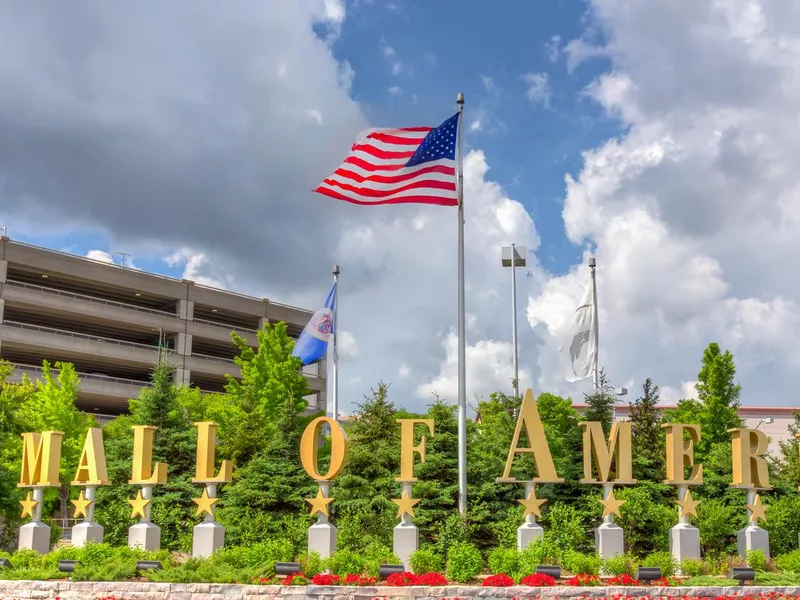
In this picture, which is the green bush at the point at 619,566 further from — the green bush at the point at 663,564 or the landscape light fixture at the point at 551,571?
the landscape light fixture at the point at 551,571

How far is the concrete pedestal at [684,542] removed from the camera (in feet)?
80.8

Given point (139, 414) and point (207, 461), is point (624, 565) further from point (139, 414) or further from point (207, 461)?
point (139, 414)

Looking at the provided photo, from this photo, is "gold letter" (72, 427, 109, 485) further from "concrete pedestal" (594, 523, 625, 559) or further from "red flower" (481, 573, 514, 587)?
"concrete pedestal" (594, 523, 625, 559)

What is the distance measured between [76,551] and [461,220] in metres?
14.6

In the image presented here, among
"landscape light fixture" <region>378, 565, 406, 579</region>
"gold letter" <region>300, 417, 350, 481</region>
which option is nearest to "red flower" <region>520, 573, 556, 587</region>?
"landscape light fixture" <region>378, 565, 406, 579</region>

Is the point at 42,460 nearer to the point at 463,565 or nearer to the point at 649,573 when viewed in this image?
the point at 463,565

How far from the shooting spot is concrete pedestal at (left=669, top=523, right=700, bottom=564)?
2462cm

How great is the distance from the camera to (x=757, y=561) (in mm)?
24078

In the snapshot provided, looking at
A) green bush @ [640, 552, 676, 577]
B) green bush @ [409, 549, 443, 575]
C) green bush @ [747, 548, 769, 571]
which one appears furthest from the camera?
green bush @ [747, 548, 769, 571]

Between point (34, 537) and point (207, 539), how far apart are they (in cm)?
635

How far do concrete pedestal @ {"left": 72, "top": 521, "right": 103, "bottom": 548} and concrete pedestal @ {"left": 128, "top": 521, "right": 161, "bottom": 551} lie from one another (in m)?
1.24

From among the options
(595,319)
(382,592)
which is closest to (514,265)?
(595,319)

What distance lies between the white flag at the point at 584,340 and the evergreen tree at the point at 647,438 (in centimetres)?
352

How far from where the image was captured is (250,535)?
29578 mm
